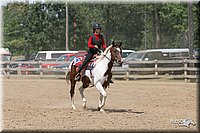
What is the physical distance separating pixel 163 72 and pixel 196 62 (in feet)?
10.0

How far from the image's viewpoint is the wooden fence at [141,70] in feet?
86.6

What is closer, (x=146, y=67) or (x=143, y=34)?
(x=146, y=67)

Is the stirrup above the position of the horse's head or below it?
below

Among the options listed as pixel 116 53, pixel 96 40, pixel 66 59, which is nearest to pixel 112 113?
pixel 116 53

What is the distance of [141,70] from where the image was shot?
1090 inches

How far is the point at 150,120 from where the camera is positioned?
36.1ft

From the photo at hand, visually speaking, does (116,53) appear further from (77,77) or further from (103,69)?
(77,77)

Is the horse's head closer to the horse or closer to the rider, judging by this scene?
the horse

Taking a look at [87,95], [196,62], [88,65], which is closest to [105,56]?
[88,65]

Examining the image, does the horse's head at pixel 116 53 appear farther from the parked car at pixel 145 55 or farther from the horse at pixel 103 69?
the parked car at pixel 145 55

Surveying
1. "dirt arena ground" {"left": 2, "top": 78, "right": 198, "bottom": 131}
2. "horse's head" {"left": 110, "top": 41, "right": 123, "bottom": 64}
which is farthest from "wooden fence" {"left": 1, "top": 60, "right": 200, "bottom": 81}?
"horse's head" {"left": 110, "top": 41, "right": 123, "bottom": 64}

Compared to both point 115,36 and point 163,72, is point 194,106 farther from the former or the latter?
point 115,36

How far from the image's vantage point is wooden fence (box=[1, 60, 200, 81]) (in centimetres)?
2639

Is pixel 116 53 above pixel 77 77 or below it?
above
